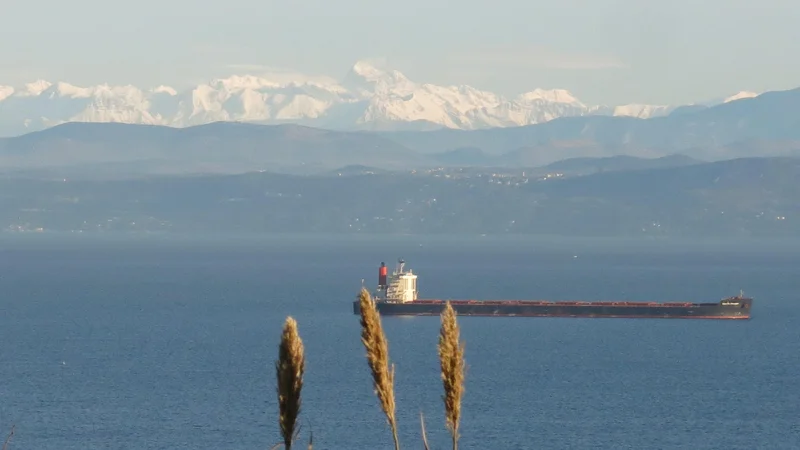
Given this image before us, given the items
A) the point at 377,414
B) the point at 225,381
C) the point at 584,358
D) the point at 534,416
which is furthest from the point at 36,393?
the point at 584,358

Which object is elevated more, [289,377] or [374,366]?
[374,366]

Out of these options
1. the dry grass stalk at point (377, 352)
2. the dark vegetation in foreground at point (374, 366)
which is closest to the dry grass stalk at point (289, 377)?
the dark vegetation in foreground at point (374, 366)

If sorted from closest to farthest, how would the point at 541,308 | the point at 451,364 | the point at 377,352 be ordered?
the point at 377,352
the point at 451,364
the point at 541,308

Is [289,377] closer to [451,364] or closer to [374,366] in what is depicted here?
[374,366]

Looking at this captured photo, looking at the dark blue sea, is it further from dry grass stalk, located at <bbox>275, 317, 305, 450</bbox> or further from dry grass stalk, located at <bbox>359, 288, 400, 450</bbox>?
dry grass stalk, located at <bbox>359, 288, 400, 450</bbox>

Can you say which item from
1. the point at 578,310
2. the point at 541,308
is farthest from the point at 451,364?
the point at 578,310

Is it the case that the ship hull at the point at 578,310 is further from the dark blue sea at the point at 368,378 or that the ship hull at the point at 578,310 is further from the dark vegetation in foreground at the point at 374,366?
the dark vegetation in foreground at the point at 374,366
